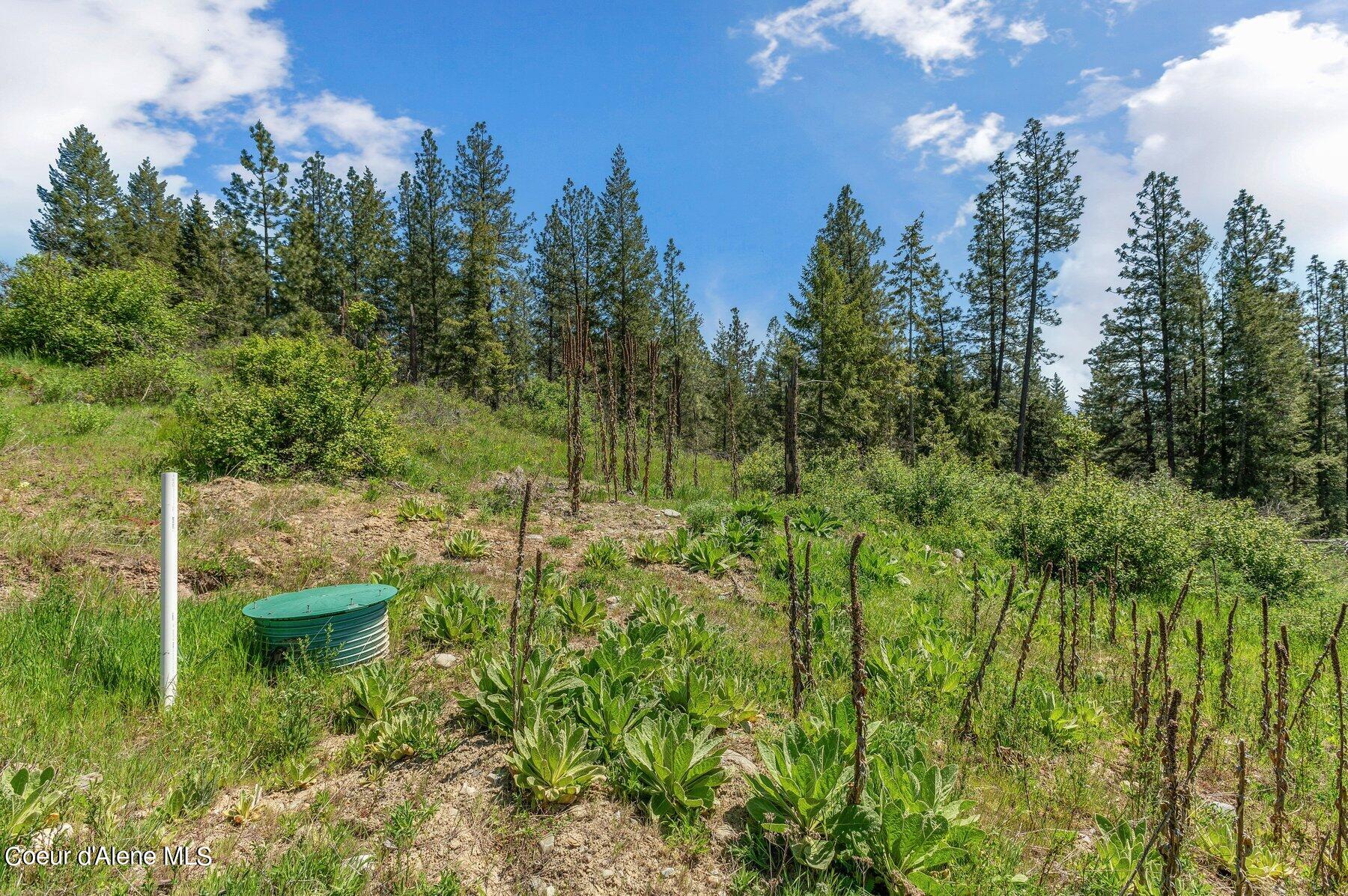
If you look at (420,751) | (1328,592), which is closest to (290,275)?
(420,751)

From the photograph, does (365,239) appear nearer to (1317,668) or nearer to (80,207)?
(80,207)

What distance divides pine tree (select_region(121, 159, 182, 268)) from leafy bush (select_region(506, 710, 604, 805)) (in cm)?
3941

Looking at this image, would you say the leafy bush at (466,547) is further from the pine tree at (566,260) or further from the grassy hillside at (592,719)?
the pine tree at (566,260)

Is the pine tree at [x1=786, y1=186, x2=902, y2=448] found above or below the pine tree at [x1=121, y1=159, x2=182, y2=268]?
below

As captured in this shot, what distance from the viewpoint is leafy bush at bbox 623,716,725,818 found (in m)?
2.70

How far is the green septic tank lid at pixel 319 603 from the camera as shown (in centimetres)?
390

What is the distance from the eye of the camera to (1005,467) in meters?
30.8

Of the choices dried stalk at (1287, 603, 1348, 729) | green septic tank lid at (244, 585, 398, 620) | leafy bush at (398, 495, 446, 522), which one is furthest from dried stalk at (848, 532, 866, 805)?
leafy bush at (398, 495, 446, 522)

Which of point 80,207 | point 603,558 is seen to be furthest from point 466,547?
point 80,207

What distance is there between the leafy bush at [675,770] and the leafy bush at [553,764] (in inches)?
9.6

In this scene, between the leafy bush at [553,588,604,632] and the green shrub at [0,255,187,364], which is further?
the green shrub at [0,255,187,364]

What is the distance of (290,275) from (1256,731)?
3665cm

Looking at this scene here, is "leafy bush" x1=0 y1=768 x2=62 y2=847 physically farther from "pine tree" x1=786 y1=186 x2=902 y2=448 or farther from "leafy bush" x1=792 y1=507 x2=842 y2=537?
"pine tree" x1=786 y1=186 x2=902 y2=448

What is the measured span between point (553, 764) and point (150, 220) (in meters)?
51.9
